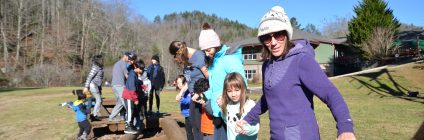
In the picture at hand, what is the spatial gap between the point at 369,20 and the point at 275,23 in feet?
129

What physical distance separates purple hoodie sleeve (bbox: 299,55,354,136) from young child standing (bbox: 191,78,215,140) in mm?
2184

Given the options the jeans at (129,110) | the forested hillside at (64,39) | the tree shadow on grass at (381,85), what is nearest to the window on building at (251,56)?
the forested hillside at (64,39)

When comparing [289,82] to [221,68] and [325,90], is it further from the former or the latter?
[221,68]

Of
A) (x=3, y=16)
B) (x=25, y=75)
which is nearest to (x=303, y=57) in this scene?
(x=25, y=75)

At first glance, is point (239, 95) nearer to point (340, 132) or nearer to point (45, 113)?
point (340, 132)

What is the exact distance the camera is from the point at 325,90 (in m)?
2.50

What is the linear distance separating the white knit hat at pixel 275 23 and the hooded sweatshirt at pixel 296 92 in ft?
0.46

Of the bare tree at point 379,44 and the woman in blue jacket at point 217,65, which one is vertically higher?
the bare tree at point 379,44

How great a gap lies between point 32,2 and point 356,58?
2021 inches

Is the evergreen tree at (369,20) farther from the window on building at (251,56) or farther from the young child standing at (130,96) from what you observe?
the young child standing at (130,96)

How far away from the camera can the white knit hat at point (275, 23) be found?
2753mm

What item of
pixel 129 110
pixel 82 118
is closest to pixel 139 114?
pixel 129 110

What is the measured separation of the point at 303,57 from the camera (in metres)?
2.63

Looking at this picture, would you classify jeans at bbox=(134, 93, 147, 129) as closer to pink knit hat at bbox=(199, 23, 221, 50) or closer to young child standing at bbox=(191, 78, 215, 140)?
young child standing at bbox=(191, 78, 215, 140)
